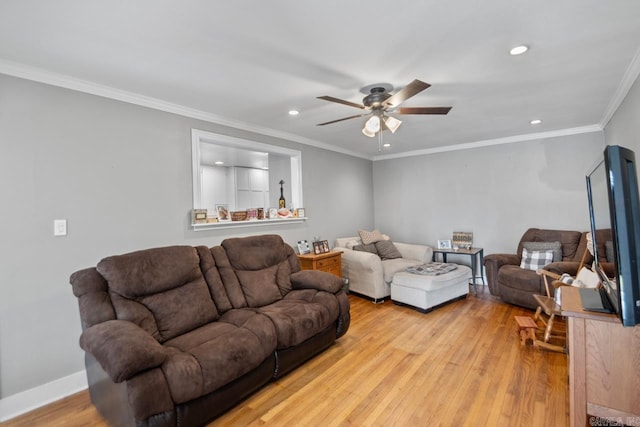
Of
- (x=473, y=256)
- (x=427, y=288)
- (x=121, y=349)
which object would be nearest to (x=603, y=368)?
(x=427, y=288)

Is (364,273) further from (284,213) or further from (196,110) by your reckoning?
(196,110)

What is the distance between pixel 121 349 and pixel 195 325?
76 centimetres

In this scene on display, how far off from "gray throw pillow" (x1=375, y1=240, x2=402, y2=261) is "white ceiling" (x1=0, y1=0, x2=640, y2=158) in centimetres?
235

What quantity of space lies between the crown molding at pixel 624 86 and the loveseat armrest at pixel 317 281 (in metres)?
2.86

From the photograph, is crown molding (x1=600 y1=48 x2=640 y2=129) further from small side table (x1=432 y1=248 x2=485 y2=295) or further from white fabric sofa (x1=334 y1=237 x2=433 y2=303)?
white fabric sofa (x1=334 y1=237 x2=433 y2=303)

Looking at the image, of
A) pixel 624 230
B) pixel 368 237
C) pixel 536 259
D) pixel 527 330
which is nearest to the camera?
pixel 624 230

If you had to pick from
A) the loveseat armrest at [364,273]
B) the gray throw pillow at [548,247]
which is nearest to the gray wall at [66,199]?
the loveseat armrest at [364,273]

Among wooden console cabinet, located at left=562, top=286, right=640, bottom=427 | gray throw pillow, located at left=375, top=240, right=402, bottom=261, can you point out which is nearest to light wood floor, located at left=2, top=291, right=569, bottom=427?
wooden console cabinet, located at left=562, top=286, right=640, bottom=427

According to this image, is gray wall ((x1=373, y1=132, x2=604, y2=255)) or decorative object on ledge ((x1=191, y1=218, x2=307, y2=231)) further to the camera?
gray wall ((x1=373, y1=132, x2=604, y2=255))

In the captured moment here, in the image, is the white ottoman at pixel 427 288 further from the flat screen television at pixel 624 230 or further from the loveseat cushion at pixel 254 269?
the flat screen television at pixel 624 230

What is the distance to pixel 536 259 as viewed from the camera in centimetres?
386

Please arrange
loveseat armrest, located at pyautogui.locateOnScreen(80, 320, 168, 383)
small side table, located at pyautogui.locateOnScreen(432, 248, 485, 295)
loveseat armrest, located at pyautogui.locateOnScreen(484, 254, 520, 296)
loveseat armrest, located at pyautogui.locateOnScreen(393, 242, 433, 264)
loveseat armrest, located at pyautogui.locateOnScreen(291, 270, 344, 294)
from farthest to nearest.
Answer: loveseat armrest, located at pyautogui.locateOnScreen(393, 242, 433, 264), small side table, located at pyautogui.locateOnScreen(432, 248, 485, 295), loveseat armrest, located at pyautogui.locateOnScreen(484, 254, 520, 296), loveseat armrest, located at pyautogui.locateOnScreen(291, 270, 344, 294), loveseat armrest, located at pyautogui.locateOnScreen(80, 320, 168, 383)

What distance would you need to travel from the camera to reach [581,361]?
5.28ft

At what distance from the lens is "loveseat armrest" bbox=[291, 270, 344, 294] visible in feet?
9.36
